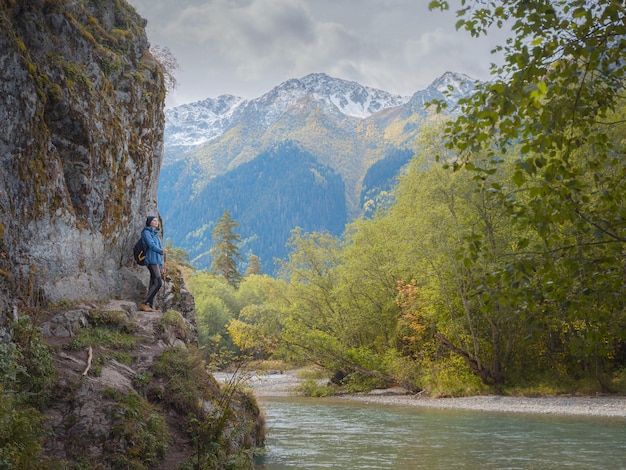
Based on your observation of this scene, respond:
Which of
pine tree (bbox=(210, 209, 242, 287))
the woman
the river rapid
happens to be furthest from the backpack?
pine tree (bbox=(210, 209, 242, 287))

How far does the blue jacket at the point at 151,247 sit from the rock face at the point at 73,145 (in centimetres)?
63

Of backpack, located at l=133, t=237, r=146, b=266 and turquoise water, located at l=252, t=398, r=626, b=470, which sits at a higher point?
backpack, located at l=133, t=237, r=146, b=266

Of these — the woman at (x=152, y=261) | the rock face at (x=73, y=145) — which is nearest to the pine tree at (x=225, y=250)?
the rock face at (x=73, y=145)

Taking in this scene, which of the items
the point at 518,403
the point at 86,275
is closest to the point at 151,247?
the point at 86,275

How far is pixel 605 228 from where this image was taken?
391 centimetres

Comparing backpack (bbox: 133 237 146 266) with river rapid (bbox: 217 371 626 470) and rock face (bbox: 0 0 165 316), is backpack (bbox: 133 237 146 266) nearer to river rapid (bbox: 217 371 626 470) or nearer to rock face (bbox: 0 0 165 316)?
rock face (bbox: 0 0 165 316)

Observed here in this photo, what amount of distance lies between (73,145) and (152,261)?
3461 mm

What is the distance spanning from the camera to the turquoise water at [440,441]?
11438mm

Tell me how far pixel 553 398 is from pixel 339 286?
520 inches

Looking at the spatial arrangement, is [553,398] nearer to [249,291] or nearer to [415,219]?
[415,219]

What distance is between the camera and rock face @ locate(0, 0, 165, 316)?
10.0m

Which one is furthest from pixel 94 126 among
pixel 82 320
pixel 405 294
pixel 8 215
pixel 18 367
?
pixel 405 294

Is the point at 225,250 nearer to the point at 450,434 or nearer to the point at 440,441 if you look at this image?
the point at 450,434

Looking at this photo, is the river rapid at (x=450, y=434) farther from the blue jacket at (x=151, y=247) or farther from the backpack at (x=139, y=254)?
the backpack at (x=139, y=254)
